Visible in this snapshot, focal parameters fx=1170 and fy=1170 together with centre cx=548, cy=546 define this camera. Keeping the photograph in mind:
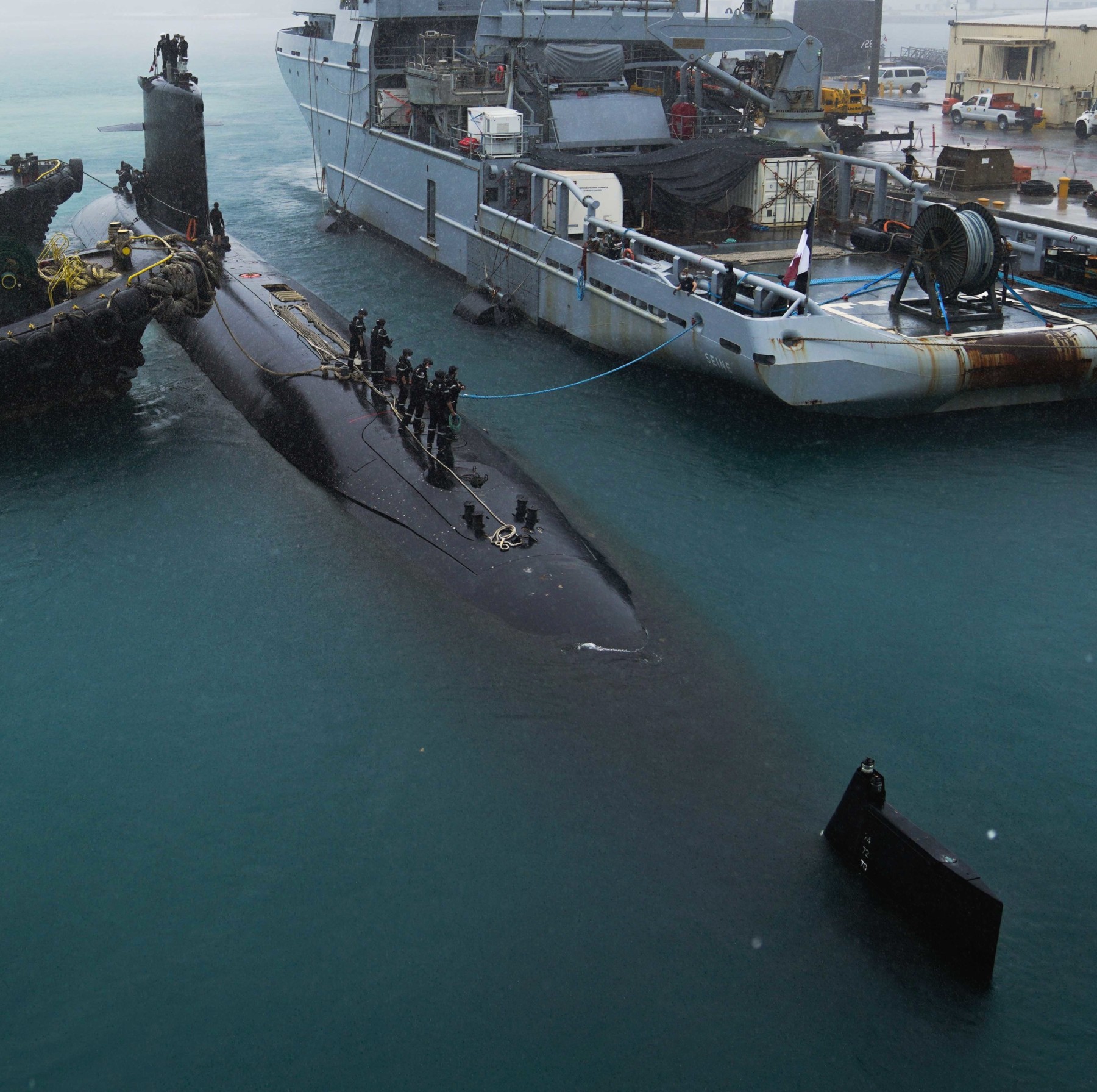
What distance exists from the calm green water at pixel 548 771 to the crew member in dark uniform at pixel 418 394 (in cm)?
206

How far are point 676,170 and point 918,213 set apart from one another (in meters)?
6.08

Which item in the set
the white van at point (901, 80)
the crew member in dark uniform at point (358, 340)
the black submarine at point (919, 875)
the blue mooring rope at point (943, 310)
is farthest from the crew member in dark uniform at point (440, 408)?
the white van at point (901, 80)

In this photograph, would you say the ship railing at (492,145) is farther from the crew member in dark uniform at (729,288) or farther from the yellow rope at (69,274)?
the yellow rope at (69,274)

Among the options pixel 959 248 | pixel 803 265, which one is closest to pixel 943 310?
pixel 959 248

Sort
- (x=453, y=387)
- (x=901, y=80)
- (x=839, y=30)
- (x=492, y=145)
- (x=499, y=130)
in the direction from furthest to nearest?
(x=839, y=30), (x=901, y=80), (x=492, y=145), (x=499, y=130), (x=453, y=387)

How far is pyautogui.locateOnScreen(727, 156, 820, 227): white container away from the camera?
29.5 meters

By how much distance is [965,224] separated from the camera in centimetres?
2214

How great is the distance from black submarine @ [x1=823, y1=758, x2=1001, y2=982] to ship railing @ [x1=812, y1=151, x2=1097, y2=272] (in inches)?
670

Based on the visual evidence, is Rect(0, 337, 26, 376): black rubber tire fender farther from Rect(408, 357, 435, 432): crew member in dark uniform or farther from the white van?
the white van

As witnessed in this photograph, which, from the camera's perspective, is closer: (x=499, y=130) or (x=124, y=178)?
(x=499, y=130)

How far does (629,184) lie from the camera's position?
2984 cm

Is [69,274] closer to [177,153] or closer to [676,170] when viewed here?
[177,153]

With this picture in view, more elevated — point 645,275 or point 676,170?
point 676,170

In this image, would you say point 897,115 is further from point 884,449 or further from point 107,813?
point 107,813
